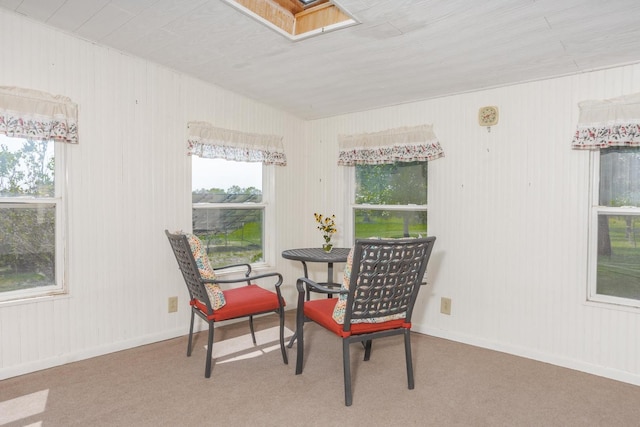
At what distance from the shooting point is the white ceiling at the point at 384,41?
2121 millimetres

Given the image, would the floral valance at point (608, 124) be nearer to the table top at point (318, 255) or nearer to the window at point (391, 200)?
the window at point (391, 200)

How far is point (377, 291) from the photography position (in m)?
2.31

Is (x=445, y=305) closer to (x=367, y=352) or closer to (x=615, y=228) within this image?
(x=367, y=352)

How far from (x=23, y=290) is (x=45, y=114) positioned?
118 cm

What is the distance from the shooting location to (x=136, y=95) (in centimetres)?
313

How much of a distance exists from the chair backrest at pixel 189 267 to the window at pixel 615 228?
2.69 m

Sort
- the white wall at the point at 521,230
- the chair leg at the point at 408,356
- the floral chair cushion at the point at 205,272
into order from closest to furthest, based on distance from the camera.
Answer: the chair leg at the point at 408,356 < the floral chair cushion at the point at 205,272 < the white wall at the point at 521,230

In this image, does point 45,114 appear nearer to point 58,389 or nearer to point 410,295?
point 58,389

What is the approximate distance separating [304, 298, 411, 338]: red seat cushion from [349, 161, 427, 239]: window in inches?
54.5

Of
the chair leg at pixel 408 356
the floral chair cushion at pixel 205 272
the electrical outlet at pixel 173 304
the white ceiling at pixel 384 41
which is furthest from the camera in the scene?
the electrical outlet at pixel 173 304

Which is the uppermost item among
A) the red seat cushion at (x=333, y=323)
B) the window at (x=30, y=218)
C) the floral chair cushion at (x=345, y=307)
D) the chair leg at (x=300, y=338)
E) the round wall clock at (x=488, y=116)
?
the round wall clock at (x=488, y=116)

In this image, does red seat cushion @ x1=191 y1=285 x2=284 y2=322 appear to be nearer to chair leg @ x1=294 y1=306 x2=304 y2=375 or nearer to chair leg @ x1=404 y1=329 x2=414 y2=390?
chair leg @ x1=294 y1=306 x2=304 y2=375

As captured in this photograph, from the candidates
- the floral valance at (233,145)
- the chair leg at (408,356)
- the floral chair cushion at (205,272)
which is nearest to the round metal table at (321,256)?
the floral chair cushion at (205,272)

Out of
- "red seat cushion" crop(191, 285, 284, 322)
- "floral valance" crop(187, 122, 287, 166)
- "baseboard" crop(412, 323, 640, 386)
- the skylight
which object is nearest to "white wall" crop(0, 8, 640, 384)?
"baseboard" crop(412, 323, 640, 386)
